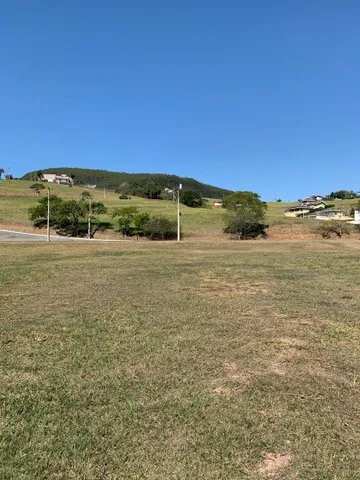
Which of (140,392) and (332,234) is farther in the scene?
(332,234)

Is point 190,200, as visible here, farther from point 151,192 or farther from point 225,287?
point 225,287

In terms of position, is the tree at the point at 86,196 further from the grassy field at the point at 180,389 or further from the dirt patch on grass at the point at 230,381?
the dirt patch on grass at the point at 230,381

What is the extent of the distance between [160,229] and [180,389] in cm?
5893

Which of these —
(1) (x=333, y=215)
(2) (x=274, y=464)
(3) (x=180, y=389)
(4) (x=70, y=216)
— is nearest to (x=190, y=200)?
(1) (x=333, y=215)

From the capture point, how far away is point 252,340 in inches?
267

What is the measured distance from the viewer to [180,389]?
485 cm

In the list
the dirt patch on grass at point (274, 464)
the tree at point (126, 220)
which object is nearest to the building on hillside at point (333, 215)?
the tree at point (126, 220)

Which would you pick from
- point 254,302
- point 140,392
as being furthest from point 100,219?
point 140,392

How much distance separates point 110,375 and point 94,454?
1753 mm

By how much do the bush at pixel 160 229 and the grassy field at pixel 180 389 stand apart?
175 ft

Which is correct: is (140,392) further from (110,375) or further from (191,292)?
(191,292)

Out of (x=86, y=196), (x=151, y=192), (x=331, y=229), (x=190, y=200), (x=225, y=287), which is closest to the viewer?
(x=225, y=287)

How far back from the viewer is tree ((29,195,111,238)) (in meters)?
69.9

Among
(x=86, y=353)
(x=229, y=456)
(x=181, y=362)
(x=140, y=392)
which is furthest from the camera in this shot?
(x=86, y=353)
